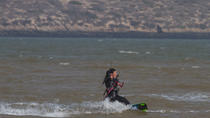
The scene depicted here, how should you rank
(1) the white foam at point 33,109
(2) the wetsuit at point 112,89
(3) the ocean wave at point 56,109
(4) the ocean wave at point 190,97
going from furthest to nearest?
(4) the ocean wave at point 190,97, (2) the wetsuit at point 112,89, (3) the ocean wave at point 56,109, (1) the white foam at point 33,109

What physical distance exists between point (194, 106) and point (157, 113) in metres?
2.01

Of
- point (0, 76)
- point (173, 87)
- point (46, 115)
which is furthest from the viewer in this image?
point (0, 76)

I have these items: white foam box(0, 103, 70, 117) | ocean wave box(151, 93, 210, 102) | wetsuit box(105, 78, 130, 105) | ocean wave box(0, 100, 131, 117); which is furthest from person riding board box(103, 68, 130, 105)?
ocean wave box(151, 93, 210, 102)

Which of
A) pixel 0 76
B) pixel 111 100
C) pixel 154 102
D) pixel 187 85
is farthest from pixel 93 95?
pixel 0 76

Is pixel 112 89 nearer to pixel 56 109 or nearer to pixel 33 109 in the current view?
pixel 56 109

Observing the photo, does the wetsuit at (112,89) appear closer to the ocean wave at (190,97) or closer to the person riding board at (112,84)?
the person riding board at (112,84)

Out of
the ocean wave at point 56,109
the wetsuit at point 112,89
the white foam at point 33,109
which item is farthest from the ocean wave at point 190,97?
the white foam at point 33,109

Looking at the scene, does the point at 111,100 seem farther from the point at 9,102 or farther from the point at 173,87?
the point at 173,87

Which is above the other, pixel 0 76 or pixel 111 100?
pixel 111 100

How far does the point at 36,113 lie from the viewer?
47.8 feet

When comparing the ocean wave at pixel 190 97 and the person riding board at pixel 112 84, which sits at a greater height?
the person riding board at pixel 112 84

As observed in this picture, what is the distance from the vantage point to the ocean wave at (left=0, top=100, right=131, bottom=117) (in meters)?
14.5

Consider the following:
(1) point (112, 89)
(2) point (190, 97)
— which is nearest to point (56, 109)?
(1) point (112, 89)

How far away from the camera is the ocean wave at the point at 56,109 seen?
1453cm
